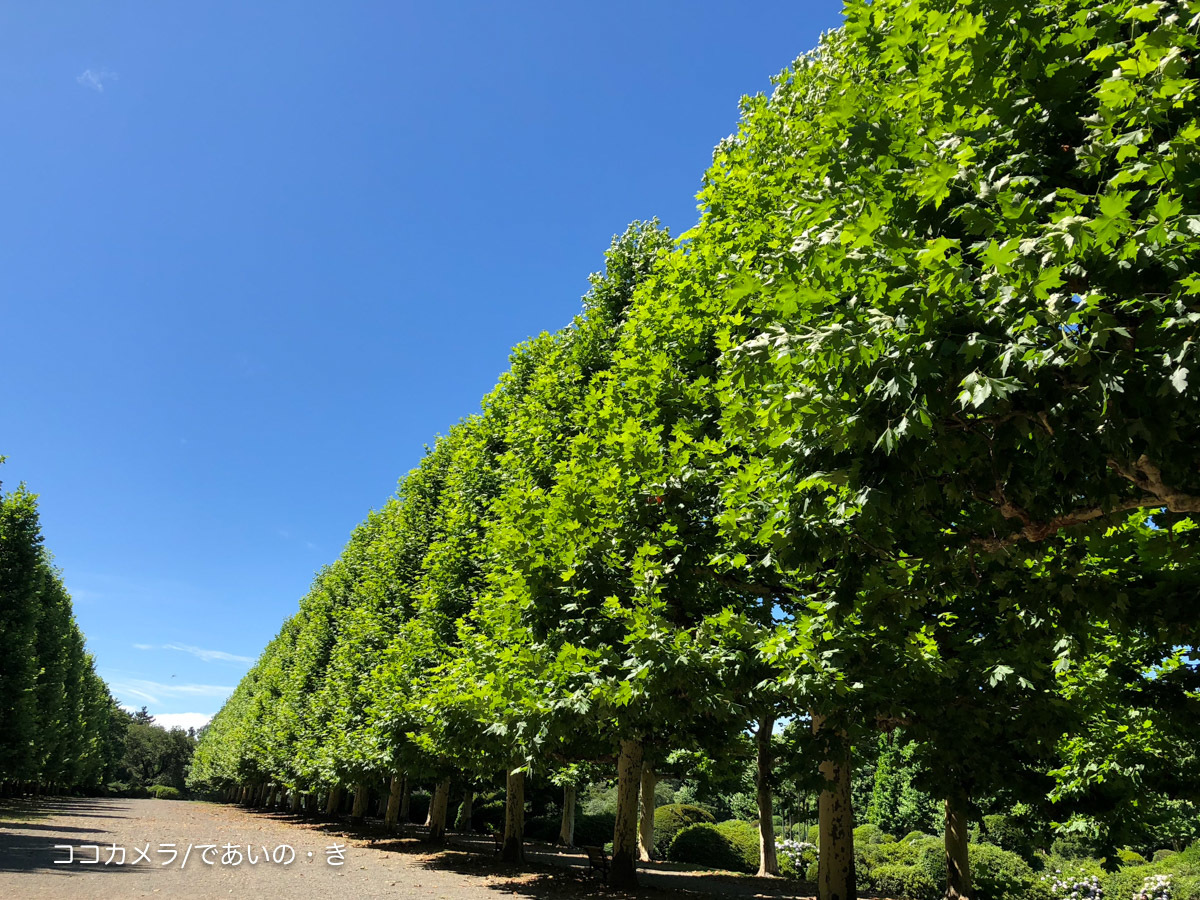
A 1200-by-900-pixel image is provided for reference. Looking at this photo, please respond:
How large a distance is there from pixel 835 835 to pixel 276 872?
42.6 ft

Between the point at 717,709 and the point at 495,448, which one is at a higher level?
the point at 495,448

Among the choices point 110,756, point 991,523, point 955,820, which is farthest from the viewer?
point 110,756

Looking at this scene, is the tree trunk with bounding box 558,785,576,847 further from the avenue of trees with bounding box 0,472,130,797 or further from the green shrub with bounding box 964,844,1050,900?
the avenue of trees with bounding box 0,472,130,797

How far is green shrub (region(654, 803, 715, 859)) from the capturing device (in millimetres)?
38062

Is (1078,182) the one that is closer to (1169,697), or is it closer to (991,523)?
(991,523)

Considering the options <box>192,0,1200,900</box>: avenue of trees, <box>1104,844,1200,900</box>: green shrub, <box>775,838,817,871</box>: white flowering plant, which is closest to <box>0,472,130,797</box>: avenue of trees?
<box>192,0,1200,900</box>: avenue of trees

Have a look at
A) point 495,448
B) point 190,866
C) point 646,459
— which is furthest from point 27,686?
point 646,459

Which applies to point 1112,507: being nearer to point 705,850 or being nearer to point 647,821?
point 647,821

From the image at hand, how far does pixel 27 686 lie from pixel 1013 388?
141 ft

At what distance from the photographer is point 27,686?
32750mm

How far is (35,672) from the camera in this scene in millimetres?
34656

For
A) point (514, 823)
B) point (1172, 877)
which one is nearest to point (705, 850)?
point (514, 823)

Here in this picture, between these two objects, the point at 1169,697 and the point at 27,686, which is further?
the point at 27,686

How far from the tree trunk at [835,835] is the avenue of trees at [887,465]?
58 millimetres
